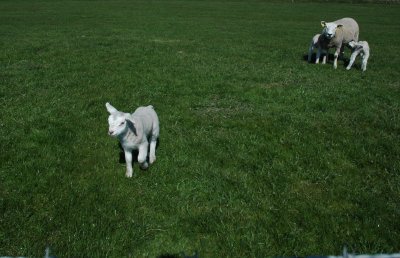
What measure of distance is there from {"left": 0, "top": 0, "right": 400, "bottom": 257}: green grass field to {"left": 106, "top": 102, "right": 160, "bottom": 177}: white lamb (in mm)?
450

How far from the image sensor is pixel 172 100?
44.2ft

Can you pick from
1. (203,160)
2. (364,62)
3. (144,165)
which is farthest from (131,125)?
(364,62)

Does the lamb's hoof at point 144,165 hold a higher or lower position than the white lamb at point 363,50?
lower

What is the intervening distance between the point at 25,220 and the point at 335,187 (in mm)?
5992

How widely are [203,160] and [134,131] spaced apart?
6.67 ft

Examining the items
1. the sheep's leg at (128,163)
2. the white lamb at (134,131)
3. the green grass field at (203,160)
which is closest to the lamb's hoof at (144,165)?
the white lamb at (134,131)

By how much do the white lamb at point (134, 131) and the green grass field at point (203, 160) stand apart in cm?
45

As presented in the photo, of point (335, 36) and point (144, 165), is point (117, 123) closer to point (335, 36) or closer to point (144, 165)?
point (144, 165)

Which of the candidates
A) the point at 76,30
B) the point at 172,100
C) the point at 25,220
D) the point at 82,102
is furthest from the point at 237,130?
the point at 76,30

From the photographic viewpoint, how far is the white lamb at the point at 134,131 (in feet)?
24.4

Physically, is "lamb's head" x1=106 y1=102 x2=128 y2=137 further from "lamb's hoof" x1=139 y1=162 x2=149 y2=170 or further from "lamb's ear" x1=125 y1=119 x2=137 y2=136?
"lamb's hoof" x1=139 y1=162 x2=149 y2=170

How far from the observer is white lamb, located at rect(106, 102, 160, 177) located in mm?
7438

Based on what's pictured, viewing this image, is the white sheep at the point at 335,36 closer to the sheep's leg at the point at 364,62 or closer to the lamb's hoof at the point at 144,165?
the sheep's leg at the point at 364,62

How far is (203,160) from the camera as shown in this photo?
9.22 meters
